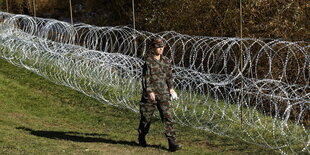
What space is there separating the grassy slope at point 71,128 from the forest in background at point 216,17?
3654 mm

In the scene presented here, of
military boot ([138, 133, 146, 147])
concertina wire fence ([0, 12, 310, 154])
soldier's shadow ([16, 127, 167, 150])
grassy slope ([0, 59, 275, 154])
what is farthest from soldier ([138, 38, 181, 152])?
soldier's shadow ([16, 127, 167, 150])

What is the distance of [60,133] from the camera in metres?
9.94

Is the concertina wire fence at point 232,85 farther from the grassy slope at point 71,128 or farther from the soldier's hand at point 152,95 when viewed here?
the soldier's hand at point 152,95

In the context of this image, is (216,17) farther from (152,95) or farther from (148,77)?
(152,95)

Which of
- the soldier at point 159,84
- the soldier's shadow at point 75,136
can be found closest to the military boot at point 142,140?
the soldier's shadow at point 75,136

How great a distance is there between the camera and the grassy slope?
8516 mm

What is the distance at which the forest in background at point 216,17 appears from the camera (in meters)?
13.0

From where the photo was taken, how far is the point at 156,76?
7.89m

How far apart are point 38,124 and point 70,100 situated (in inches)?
105

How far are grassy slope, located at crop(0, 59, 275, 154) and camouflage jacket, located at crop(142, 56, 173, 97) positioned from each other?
3.35 ft

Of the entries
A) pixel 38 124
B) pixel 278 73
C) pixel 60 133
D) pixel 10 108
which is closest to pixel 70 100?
pixel 10 108

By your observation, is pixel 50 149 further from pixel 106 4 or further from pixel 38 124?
pixel 106 4

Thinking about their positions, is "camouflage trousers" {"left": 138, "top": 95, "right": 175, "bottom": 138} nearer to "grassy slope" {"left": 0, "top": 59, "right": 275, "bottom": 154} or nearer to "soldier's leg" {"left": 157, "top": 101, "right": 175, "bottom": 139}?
"soldier's leg" {"left": 157, "top": 101, "right": 175, "bottom": 139}

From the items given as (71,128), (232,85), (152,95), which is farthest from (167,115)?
(71,128)
